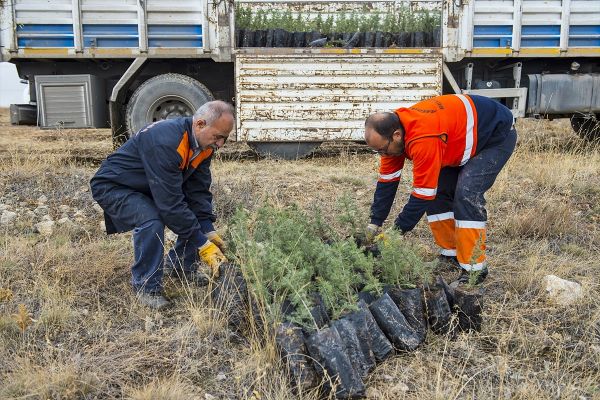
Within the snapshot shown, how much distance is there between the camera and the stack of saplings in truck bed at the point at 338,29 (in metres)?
7.97

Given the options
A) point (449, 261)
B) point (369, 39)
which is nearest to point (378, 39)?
point (369, 39)

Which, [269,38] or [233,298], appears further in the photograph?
[269,38]

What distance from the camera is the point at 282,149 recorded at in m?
7.89

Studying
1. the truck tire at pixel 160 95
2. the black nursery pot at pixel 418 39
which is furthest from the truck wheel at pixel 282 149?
the black nursery pot at pixel 418 39

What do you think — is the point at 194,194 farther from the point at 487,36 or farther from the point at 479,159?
the point at 487,36

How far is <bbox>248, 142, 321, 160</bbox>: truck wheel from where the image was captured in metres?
7.89

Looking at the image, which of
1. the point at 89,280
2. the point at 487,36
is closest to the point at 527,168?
the point at 487,36

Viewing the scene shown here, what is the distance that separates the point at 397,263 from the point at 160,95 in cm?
535

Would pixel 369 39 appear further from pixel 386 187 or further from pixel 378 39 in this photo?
pixel 386 187

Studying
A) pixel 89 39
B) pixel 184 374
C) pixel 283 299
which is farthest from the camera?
pixel 89 39

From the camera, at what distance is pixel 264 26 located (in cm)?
813

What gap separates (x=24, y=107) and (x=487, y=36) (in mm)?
6500

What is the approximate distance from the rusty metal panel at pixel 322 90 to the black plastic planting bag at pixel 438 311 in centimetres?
492

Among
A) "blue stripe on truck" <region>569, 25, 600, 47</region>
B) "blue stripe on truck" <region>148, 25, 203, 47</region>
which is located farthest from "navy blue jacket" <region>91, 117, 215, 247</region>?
"blue stripe on truck" <region>569, 25, 600, 47</region>
